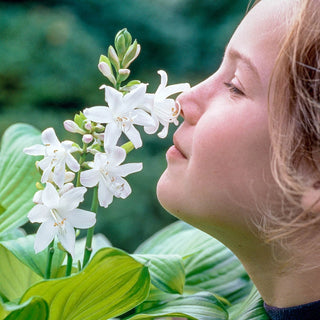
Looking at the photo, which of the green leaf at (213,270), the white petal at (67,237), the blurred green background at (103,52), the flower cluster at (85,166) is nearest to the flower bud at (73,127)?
the flower cluster at (85,166)

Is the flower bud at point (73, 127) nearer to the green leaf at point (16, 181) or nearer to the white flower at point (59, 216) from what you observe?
the white flower at point (59, 216)

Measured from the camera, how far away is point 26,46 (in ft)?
10.1

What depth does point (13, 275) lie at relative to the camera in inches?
34.2

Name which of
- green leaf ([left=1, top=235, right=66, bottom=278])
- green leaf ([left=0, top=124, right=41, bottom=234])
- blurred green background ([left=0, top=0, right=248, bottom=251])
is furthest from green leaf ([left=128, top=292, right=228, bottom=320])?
blurred green background ([left=0, top=0, right=248, bottom=251])

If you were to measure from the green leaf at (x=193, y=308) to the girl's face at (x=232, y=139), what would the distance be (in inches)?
4.3

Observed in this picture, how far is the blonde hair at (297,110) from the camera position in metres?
0.69

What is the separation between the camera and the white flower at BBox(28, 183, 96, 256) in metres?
0.69

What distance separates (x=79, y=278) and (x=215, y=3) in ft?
9.16

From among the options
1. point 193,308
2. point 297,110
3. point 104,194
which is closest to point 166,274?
point 193,308

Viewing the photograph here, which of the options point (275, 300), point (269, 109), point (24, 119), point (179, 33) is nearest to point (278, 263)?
point (275, 300)

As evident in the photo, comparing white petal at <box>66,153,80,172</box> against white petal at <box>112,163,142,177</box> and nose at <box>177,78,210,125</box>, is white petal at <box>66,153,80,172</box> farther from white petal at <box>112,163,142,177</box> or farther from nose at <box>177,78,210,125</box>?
nose at <box>177,78,210,125</box>

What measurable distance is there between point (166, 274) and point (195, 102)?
216mm

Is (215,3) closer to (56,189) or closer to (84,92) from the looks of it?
(84,92)

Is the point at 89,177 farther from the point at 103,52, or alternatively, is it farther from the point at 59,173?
the point at 103,52
